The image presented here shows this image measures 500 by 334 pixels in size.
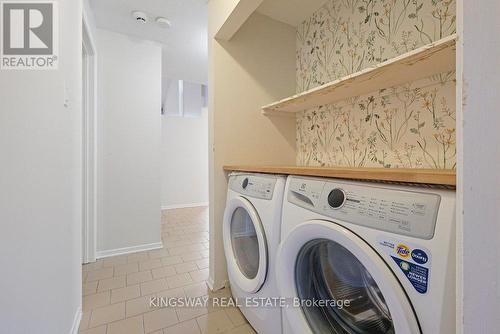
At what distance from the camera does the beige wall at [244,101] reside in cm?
161

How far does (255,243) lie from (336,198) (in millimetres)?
658

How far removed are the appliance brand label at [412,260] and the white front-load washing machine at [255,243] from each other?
1.54ft

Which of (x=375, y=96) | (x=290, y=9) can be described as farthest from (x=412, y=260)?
(x=290, y=9)

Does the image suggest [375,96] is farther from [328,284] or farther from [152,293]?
[152,293]

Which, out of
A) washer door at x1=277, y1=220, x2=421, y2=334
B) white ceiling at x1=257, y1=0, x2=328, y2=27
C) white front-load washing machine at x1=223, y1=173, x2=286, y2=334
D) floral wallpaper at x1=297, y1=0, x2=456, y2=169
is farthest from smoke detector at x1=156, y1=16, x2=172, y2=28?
washer door at x1=277, y1=220, x2=421, y2=334

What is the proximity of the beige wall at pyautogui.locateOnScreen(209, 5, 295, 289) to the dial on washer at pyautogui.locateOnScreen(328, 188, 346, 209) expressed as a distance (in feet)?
3.29

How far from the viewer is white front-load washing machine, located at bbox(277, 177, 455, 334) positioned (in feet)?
1.57

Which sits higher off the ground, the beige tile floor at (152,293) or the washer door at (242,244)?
the washer door at (242,244)

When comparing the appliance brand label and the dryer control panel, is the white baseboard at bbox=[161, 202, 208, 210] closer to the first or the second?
the dryer control panel

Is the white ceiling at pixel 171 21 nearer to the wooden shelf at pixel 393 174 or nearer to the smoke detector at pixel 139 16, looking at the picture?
the smoke detector at pixel 139 16

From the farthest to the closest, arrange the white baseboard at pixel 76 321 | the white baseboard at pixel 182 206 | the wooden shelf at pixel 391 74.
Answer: the white baseboard at pixel 182 206, the white baseboard at pixel 76 321, the wooden shelf at pixel 391 74

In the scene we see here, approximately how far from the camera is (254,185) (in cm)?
114

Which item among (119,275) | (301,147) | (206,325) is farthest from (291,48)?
(119,275)

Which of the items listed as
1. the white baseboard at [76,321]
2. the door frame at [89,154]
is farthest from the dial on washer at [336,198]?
the door frame at [89,154]
